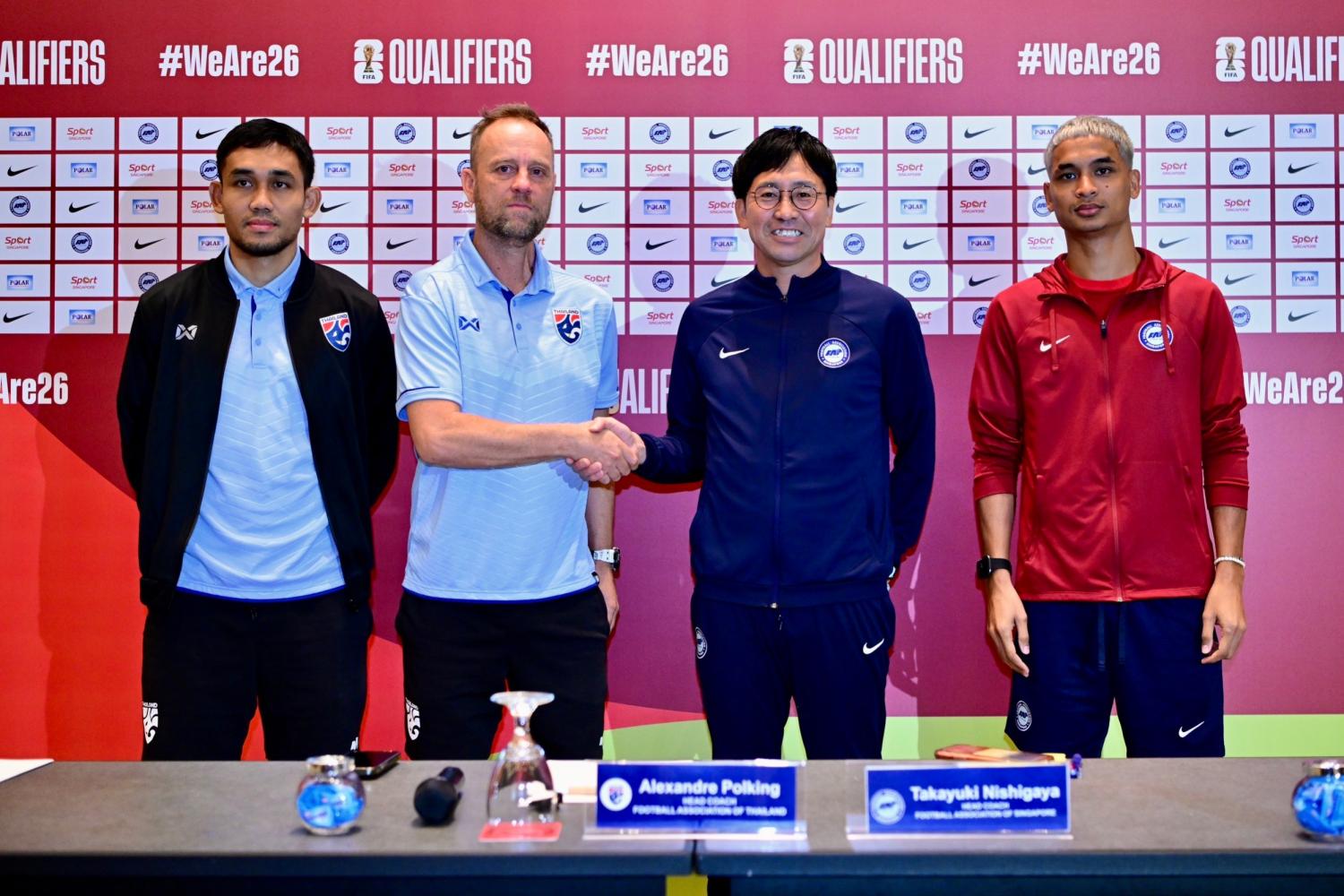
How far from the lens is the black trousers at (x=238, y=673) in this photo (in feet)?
8.50

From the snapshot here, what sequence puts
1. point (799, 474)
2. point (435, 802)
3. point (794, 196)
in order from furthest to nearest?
point (794, 196)
point (799, 474)
point (435, 802)

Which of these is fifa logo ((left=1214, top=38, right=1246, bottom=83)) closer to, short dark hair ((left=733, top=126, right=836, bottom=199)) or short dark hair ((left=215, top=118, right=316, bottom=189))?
short dark hair ((left=733, top=126, right=836, bottom=199))

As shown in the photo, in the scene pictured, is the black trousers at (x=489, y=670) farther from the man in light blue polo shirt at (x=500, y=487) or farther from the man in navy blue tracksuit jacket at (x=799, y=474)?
the man in navy blue tracksuit jacket at (x=799, y=474)

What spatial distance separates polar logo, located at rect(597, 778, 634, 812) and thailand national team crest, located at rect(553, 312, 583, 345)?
148 cm

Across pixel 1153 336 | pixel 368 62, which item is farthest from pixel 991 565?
pixel 368 62

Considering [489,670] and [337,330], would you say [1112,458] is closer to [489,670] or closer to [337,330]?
[489,670]

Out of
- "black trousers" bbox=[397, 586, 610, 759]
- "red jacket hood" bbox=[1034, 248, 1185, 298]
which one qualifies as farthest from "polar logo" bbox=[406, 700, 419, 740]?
"red jacket hood" bbox=[1034, 248, 1185, 298]

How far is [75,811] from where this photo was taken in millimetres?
1477

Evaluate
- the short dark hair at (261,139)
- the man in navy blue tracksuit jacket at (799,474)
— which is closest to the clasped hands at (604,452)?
the man in navy blue tracksuit jacket at (799,474)

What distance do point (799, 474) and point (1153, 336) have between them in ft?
2.95

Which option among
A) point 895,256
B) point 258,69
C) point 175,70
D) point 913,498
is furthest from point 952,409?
point 175,70

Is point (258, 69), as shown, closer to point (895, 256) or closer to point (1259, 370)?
point (895, 256)

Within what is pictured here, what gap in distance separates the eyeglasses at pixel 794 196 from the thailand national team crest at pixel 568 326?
50cm

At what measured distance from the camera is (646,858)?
4.28 feet
